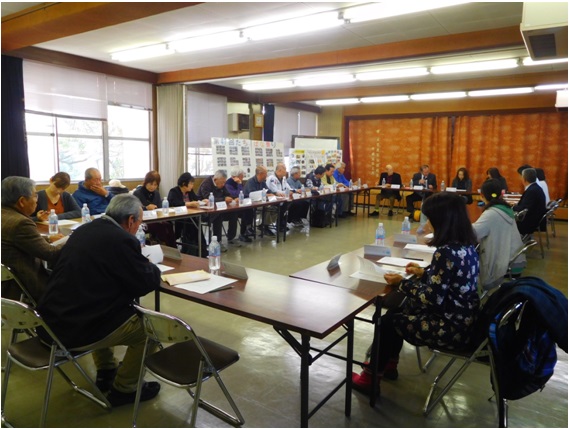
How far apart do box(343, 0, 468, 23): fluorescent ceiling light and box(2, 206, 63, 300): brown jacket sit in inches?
143

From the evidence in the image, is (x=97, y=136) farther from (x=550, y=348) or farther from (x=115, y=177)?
(x=550, y=348)

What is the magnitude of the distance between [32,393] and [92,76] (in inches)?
238

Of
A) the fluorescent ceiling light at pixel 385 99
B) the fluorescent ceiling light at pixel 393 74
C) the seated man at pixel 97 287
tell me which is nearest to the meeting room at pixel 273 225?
the seated man at pixel 97 287

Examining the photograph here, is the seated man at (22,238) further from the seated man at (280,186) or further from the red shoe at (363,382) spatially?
the seated man at (280,186)

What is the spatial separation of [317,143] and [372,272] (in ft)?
30.9

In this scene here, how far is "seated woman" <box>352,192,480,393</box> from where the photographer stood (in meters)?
1.92

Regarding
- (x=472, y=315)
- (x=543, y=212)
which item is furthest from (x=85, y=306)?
(x=543, y=212)

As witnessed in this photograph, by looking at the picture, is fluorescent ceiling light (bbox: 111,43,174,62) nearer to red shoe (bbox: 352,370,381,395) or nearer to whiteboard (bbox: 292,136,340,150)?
red shoe (bbox: 352,370,381,395)

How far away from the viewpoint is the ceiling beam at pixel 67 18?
11.8ft

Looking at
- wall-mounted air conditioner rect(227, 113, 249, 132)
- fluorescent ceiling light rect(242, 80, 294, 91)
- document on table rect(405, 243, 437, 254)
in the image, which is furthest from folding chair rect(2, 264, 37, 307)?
wall-mounted air conditioner rect(227, 113, 249, 132)

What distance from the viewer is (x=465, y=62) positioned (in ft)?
21.8

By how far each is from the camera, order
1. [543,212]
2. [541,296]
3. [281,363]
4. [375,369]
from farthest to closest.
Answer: [543,212] < [281,363] < [375,369] < [541,296]

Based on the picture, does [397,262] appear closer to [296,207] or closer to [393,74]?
[296,207]

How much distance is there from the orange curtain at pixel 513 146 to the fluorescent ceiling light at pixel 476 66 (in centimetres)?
294
